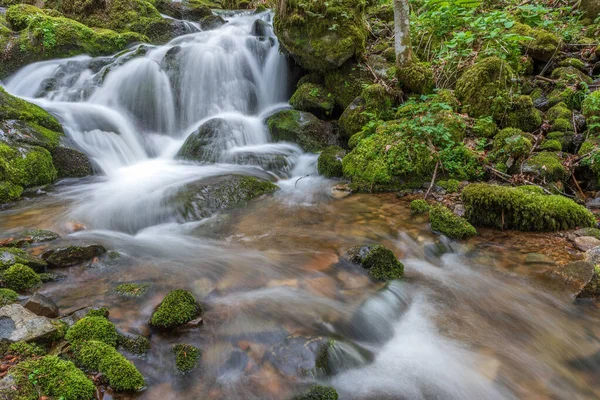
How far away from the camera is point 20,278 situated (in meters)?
2.93

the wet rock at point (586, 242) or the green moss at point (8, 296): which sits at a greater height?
the green moss at point (8, 296)

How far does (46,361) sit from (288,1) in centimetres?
903

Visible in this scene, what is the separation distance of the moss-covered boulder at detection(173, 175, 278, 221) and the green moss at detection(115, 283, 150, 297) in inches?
86.0

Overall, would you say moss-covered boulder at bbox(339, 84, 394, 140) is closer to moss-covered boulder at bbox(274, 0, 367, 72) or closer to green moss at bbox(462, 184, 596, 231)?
moss-covered boulder at bbox(274, 0, 367, 72)

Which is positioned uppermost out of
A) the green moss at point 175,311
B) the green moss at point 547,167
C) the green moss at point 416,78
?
the green moss at point 416,78

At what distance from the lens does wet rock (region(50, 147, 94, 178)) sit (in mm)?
6613

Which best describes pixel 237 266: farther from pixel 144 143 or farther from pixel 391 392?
pixel 144 143

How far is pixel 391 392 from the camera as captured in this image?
2.34 m

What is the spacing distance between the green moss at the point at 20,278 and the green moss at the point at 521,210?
5012 mm

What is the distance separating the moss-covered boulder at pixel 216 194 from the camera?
5504mm

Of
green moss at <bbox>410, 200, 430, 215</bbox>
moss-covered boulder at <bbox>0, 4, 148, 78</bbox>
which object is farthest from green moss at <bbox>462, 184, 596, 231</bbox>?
moss-covered boulder at <bbox>0, 4, 148, 78</bbox>

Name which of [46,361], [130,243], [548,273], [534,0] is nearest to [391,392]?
[46,361]

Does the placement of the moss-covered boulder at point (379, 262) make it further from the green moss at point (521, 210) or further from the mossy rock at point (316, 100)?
the mossy rock at point (316, 100)

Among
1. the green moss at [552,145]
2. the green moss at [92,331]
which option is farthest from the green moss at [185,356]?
the green moss at [552,145]
